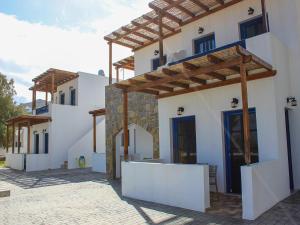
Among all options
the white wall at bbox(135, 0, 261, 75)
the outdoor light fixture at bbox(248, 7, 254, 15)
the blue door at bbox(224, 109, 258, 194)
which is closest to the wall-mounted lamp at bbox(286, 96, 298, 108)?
the blue door at bbox(224, 109, 258, 194)

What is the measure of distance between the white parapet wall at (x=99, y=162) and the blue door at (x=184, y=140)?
681 centimetres

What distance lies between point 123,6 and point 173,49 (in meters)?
3.83

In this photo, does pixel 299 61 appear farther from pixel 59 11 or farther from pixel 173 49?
pixel 59 11

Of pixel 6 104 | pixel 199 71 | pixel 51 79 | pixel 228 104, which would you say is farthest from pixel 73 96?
pixel 199 71

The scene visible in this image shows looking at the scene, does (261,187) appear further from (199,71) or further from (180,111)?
(180,111)

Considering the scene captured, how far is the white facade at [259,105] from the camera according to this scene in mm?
6430

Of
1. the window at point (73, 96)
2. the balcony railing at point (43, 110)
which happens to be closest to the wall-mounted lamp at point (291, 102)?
the balcony railing at point (43, 110)

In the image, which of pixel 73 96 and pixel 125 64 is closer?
pixel 125 64

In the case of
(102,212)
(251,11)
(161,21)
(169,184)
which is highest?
(161,21)

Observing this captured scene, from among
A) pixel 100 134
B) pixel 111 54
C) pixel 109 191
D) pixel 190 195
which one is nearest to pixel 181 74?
pixel 190 195

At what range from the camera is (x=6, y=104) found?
26.1 meters

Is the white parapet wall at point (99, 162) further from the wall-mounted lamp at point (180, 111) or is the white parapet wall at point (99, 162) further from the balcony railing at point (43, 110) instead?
the wall-mounted lamp at point (180, 111)

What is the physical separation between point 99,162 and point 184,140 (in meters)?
7.54

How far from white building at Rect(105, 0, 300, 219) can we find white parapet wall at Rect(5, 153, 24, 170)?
12597 millimetres
